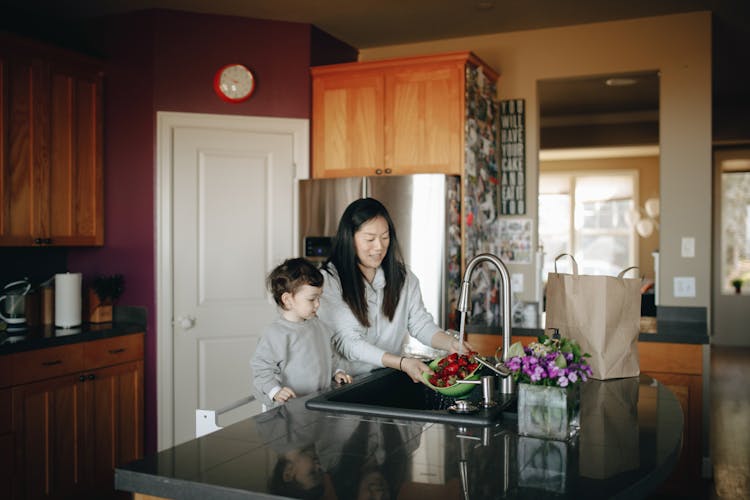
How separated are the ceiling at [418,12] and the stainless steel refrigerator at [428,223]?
3.13 ft

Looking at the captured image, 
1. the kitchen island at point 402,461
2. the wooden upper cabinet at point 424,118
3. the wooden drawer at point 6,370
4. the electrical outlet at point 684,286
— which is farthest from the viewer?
the electrical outlet at point 684,286

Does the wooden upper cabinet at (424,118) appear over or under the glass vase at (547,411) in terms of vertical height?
over

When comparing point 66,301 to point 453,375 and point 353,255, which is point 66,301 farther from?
point 453,375

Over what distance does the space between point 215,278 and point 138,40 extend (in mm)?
1396

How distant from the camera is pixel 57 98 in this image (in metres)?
3.61

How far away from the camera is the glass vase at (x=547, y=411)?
147 cm

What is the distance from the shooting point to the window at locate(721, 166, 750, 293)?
28.3ft

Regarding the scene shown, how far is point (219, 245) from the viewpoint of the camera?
3953 mm

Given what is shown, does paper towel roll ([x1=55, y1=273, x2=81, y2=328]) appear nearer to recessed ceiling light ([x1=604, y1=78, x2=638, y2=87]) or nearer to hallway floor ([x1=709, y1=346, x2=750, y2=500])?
hallway floor ([x1=709, y1=346, x2=750, y2=500])

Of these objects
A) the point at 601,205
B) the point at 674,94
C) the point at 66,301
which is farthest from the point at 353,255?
the point at 601,205

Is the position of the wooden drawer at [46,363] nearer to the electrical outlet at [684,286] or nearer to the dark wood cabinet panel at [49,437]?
the dark wood cabinet panel at [49,437]

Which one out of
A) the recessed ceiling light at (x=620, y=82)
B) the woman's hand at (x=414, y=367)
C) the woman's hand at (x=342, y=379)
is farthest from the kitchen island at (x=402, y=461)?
the recessed ceiling light at (x=620, y=82)

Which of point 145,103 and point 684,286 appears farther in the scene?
point 684,286

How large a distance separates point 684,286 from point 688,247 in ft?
0.74
